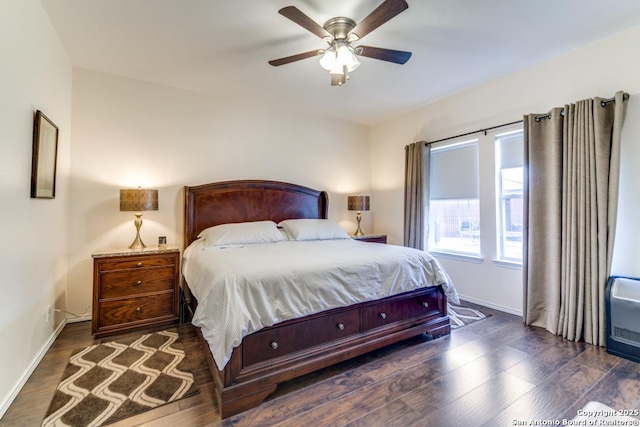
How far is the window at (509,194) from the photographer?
127 inches

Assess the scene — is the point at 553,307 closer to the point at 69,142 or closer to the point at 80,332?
the point at 80,332

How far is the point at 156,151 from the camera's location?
3410mm

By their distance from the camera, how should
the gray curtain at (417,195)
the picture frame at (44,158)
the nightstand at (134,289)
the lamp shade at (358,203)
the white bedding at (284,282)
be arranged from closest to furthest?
the white bedding at (284,282)
the picture frame at (44,158)
the nightstand at (134,289)
the gray curtain at (417,195)
the lamp shade at (358,203)

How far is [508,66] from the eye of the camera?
10.1ft

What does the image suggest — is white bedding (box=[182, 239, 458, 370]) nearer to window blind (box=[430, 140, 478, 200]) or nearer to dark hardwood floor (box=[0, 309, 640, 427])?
dark hardwood floor (box=[0, 309, 640, 427])

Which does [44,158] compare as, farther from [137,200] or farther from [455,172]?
[455,172]

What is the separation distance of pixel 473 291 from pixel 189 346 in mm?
3295

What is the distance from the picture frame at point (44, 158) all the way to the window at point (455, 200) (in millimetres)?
4220

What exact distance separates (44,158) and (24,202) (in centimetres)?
48

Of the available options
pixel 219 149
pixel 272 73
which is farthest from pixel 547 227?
pixel 219 149

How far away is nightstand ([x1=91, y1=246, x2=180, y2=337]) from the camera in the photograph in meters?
2.63

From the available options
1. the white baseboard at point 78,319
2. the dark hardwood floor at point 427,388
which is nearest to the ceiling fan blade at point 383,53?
the dark hardwood floor at point 427,388

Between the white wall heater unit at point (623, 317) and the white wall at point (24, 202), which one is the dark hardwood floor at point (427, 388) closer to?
the white wall heater unit at point (623, 317)

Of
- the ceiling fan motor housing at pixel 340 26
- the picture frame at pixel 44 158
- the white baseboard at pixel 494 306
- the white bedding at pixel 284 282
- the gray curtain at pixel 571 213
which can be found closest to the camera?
the white bedding at pixel 284 282
